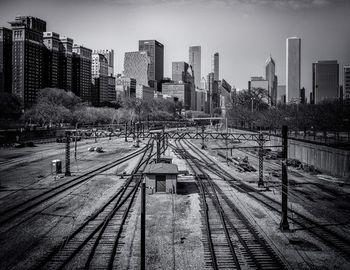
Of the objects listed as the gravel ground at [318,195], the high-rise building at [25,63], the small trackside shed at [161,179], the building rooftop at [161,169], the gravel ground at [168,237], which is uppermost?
the high-rise building at [25,63]

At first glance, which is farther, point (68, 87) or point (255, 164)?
point (68, 87)

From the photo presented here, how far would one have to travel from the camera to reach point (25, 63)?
489 feet

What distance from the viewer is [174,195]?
2859 centimetres

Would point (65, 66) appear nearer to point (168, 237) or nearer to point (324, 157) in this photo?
point (324, 157)

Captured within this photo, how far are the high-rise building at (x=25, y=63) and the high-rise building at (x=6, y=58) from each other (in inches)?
150

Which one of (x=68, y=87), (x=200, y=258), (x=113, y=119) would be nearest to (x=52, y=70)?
(x=68, y=87)

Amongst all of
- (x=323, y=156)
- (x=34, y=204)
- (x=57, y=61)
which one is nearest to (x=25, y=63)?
(x=57, y=61)

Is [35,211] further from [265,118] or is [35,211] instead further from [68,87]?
[68,87]

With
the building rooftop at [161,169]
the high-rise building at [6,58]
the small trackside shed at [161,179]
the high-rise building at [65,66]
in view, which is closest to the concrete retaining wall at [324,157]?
the building rooftop at [161,169]

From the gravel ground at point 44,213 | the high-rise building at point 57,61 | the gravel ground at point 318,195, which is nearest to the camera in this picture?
the gravel ground at point 44,213

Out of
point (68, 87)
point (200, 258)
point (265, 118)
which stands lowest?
point (200, 258)

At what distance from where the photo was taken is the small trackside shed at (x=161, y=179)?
29.0 m

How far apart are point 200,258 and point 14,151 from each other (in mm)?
55263

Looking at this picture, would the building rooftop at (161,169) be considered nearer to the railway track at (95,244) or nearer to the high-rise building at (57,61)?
the railway track at (95,244)
